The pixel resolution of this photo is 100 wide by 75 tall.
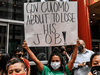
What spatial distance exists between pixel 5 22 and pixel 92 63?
297cm

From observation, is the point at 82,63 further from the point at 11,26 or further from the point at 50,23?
the point at 11,26

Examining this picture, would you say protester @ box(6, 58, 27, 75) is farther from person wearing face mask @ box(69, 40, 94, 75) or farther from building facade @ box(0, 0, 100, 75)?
building facade @ box(0, 0, 100, 75)

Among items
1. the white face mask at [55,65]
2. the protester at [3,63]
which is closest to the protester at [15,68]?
the protester at [3,63]

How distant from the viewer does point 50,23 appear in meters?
2.05

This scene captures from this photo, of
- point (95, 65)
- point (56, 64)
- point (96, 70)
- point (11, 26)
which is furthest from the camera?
point (11, 26)

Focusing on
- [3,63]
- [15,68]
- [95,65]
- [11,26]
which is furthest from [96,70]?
[11,26]

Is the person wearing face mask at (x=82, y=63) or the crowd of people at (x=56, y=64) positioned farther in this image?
the person wearing face mask at (x=82, y=63)

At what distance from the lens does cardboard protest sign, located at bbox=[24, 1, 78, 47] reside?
2006 mm

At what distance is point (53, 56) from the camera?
6.19 feet

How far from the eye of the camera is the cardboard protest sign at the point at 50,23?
2.01m

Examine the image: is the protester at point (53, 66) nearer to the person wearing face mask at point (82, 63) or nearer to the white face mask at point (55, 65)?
the white face mask at point (55, 65)

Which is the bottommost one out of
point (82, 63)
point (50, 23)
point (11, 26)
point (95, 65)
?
point (82, 63)

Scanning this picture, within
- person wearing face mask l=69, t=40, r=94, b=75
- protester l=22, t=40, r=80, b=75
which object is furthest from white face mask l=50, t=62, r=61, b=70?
person wearing face mask l=69, t=40, r=94, b=75

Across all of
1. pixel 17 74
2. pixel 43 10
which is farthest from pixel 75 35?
pixel 17 74
